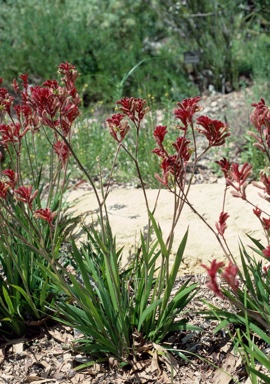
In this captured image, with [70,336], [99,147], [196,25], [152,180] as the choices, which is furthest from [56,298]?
[196,25]

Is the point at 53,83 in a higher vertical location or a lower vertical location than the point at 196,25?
higher

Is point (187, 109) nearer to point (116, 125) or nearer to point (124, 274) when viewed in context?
point (116, 125)

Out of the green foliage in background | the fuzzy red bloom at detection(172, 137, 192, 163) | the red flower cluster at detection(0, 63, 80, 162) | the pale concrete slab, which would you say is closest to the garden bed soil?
the pale concrete slab

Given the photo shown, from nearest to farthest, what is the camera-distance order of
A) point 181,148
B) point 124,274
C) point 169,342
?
point 181,148 < point 169,342 < point 124,274

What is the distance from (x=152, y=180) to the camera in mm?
5184

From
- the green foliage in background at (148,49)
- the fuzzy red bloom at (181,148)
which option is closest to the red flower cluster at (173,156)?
the fuzzy red bloom at (181,148)

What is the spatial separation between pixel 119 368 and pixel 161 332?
0.83ft

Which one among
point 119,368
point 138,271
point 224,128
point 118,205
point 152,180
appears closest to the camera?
point 224,128

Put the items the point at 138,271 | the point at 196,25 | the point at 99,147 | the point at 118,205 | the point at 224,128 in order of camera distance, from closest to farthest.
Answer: the point at 224,128 → the point at 138,271 → the point at 118,205 → the point at 99,147 → the point at 196,25

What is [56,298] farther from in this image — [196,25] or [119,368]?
[196,25]

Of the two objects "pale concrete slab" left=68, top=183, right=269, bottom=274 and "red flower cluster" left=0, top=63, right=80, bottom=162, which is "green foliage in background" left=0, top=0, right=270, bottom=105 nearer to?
"pale concrete slab" left=68, top=183, right=269, bottom=274

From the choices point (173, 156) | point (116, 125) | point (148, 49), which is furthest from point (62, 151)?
point (148, 49)

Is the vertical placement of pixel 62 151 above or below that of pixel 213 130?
below

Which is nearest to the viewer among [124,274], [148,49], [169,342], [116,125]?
[116,125]
